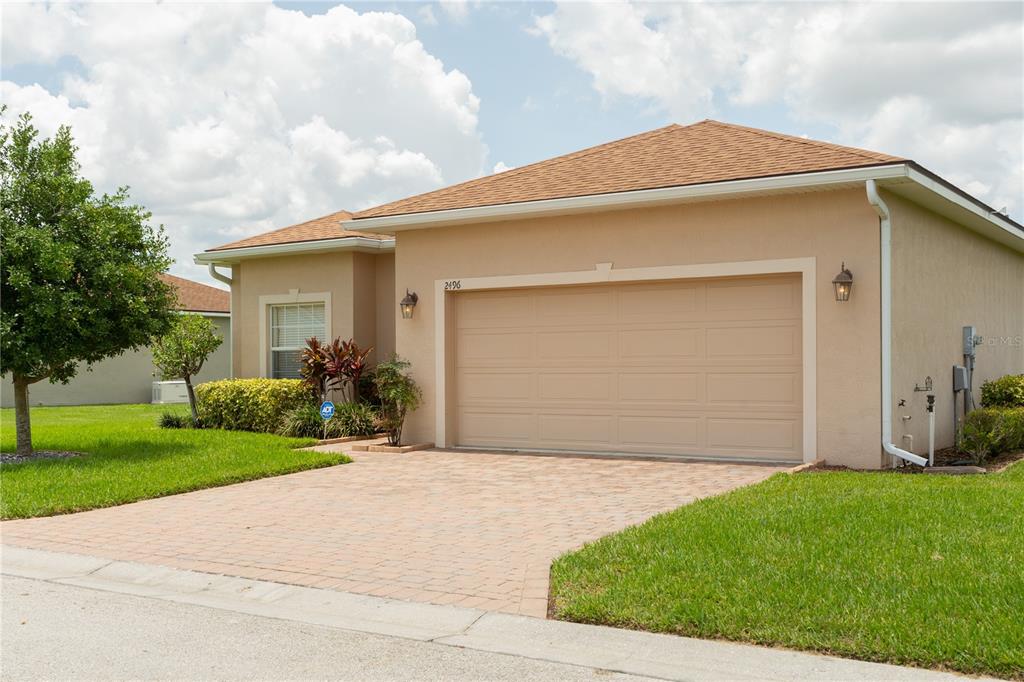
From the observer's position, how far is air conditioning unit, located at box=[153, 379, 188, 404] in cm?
2858

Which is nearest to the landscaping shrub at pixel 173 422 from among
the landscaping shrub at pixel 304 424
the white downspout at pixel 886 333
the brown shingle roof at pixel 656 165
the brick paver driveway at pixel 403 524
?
the landscaping shrub at pixel 304 424

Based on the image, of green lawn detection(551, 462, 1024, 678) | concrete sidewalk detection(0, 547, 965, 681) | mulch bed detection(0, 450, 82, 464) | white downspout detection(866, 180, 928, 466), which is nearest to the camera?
concrete sidewalk detection(0, 547, 965, 681)

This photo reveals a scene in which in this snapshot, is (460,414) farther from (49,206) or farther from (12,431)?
(12,431)

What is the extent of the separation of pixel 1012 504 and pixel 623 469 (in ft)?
15.1

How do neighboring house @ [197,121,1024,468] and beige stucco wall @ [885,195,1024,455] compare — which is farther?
beige stucco wall @ [885,195,1024,455]

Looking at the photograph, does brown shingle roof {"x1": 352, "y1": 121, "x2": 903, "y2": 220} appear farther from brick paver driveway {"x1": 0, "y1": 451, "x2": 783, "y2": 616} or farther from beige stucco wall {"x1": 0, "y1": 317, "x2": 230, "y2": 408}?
beige stucco wall {"x1": 0, "y1": 317, "x2": 230, "y2": 408}

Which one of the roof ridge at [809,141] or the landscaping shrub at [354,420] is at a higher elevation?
the roof ridge at [809,141]

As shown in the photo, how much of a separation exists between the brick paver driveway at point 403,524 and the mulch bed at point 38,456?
3645 mm

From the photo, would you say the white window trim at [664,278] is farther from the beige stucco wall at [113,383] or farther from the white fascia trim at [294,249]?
the beige stucco wall at [113,383]

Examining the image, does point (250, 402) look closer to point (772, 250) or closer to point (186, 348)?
point (186, 348)

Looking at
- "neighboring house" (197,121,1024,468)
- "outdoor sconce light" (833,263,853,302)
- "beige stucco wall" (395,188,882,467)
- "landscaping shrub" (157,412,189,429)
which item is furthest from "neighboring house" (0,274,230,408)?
"outdoor sconce light" (833,263,853,302)

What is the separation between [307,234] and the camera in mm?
18219

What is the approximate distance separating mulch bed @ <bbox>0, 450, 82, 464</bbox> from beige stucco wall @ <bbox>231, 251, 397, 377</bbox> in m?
Result: 5.30

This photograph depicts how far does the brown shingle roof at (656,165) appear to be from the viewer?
11.9 m
